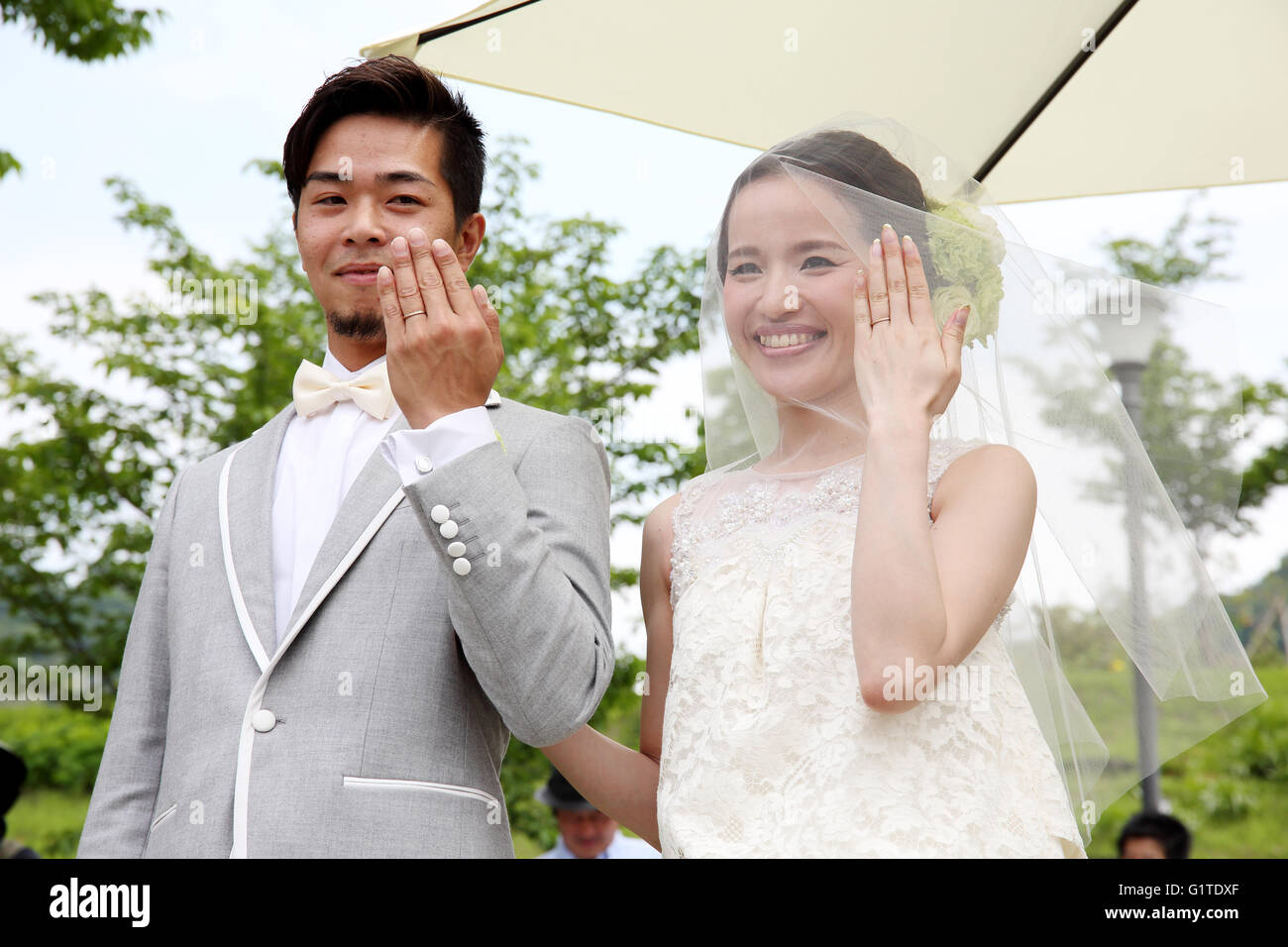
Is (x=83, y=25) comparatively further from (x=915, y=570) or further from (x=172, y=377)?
(x=915, y=570)

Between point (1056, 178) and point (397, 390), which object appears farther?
point (1056, 178)

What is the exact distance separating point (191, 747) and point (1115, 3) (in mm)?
2777

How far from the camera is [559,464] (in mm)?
2354

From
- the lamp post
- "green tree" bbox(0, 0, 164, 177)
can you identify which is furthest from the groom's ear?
"green tree" bbox(0, 0, 164, 177)

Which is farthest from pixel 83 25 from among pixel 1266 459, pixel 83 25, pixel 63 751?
pixel 1266 459

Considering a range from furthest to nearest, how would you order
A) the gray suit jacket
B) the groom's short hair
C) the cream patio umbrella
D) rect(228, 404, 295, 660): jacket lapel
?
the cream patio umbrella < the groom's short hair < rect(228, 404, 295, 660): jacket lapel < the gray suit jacket

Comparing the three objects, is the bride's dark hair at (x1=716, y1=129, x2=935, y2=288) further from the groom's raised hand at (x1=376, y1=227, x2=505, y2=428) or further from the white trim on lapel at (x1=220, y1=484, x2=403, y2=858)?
the white trim on lapel at (x1=220, y1=484, x2=403, y2=858)

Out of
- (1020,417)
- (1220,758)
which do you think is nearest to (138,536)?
(1020,417)

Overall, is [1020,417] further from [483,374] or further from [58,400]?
[58,400]

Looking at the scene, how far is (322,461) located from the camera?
250 cm

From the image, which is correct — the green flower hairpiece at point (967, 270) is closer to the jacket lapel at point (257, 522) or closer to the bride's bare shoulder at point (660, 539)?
the bride's bare shoulder at point (660, 539)

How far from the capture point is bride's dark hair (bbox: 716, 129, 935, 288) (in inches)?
95.9

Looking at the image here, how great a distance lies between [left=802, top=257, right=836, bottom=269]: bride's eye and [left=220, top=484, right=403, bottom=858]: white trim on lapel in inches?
35.7

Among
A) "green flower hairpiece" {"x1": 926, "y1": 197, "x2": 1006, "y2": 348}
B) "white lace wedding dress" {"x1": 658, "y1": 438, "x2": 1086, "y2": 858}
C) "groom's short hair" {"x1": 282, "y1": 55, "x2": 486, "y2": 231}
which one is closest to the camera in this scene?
"white lace wedding dress" {"x1": 658, "y1": 438, "x2": 1086, "y2": 858}
